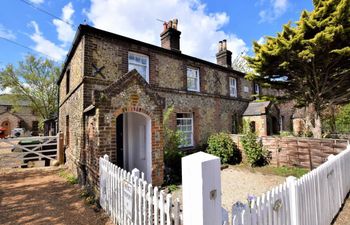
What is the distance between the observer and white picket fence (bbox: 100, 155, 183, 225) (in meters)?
2.43

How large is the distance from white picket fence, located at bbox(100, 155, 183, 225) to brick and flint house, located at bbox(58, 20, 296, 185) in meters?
1.04

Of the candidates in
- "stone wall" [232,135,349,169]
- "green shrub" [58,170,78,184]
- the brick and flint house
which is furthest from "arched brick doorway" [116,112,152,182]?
"stone wall" [232,135,349,169]

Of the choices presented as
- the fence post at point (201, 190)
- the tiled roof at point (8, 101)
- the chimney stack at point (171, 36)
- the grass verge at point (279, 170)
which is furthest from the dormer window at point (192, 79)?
the tiled roof at point (8, 101)

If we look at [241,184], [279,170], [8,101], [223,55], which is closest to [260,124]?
[279,170]

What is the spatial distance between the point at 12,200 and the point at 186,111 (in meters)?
8.36

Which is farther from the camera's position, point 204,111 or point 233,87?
point 233,87

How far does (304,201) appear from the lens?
3.08 metres

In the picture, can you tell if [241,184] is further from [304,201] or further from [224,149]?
[304,201]

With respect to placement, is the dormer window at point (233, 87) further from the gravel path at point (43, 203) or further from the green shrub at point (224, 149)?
the gravel path at point (43, 203)

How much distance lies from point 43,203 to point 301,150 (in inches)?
416

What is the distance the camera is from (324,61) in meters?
9.15

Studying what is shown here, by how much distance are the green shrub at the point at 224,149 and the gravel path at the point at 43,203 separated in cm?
709

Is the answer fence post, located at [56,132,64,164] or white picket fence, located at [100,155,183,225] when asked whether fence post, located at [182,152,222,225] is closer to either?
white picket fence, located at [100,155,183,225]

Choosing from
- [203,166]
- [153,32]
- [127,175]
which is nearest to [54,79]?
[153,32]
